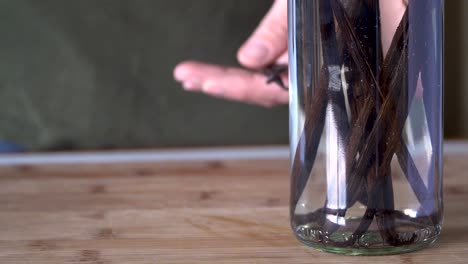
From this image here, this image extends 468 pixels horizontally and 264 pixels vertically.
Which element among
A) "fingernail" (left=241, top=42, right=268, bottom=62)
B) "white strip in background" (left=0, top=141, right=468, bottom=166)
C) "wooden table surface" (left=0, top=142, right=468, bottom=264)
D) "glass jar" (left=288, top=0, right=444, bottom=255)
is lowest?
"wooden table surface" (left=0, top=142, right=468, bottom=264)

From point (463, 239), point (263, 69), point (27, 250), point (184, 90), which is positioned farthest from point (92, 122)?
point (463, 239)

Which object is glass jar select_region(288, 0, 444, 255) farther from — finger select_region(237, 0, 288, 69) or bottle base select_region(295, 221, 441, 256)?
finger select_region(237, 0, 288, 69)

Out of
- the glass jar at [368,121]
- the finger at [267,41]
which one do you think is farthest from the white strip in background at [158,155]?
the glass jar at [368,121]

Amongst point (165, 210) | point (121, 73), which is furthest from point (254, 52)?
point (165, 210)

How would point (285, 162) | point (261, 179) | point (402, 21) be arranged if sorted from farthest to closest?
point (285, 162) → point (261, 179) → point (402, 21)

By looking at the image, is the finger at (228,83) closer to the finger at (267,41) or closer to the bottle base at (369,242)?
the finger at (267,41)

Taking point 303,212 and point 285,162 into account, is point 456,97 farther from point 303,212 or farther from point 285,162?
point 303,212

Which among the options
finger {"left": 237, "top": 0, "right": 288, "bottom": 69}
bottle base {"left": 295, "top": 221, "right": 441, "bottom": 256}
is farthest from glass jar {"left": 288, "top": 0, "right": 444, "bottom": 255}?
finger {"left": 237, "top": 0, "right": 288, "bottom": 69}
